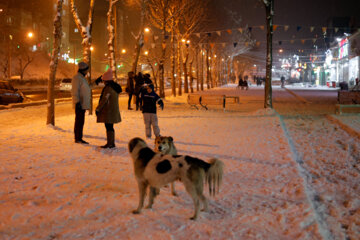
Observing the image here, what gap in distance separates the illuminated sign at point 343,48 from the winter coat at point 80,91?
59116 millimetres

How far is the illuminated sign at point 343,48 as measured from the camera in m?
60.8

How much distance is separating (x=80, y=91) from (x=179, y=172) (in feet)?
18.6

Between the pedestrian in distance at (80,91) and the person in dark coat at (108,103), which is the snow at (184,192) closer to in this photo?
the person in dark coat at (108,103)

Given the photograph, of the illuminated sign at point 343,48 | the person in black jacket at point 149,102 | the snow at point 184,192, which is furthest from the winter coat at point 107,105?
the illuminated sign at point 343,48

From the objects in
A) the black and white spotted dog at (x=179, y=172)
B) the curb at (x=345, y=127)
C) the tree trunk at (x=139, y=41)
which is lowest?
the curb at (x=345, y=127)

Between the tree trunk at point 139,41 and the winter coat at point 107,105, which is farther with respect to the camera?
the tree trunk at point 139,41

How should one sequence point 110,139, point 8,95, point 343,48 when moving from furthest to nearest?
1. point 343,48
2. point 8,95
3. point 110,139

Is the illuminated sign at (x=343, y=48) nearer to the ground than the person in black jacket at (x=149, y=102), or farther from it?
farther from it

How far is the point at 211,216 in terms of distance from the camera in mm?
4863

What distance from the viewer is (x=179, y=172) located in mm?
4598

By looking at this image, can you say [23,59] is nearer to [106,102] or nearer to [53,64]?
[53,64]

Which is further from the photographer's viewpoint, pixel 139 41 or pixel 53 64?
pixel 139 41

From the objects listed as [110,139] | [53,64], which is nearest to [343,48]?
[53,64]

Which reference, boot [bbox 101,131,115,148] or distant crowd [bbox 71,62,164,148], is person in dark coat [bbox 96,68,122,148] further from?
boot [bbox 101,131,115,148]
